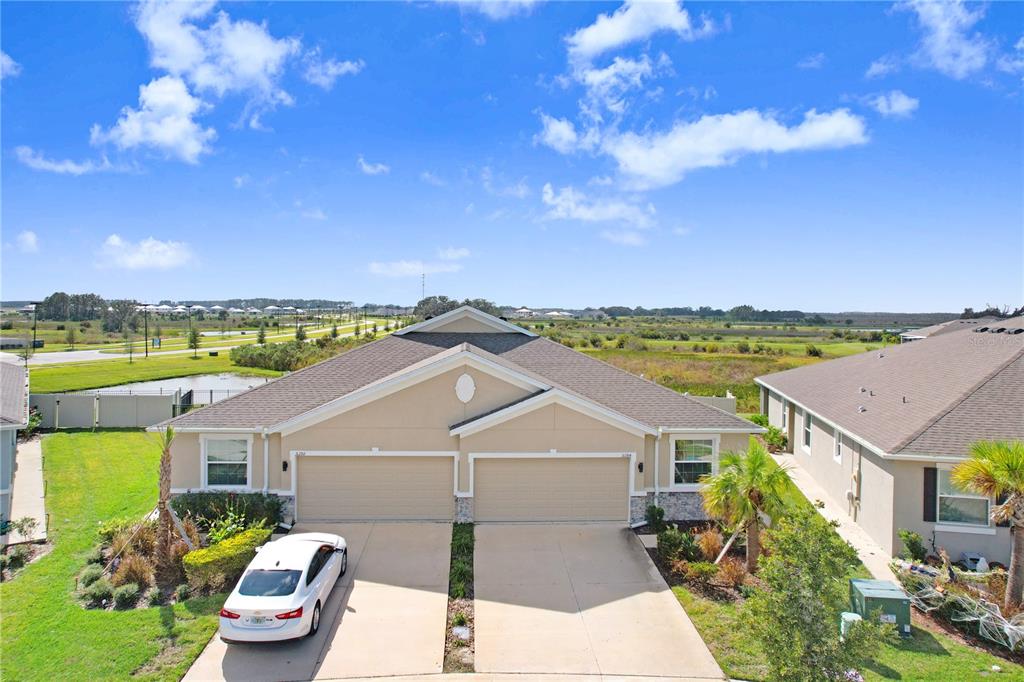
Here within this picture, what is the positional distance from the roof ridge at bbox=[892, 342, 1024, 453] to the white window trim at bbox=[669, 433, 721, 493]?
4.40 meters

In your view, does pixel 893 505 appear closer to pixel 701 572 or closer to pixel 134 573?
pixel 701 572

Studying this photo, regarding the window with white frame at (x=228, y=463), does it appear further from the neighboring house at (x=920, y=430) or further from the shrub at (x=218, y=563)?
the neighboring house at (x=920, y=430)

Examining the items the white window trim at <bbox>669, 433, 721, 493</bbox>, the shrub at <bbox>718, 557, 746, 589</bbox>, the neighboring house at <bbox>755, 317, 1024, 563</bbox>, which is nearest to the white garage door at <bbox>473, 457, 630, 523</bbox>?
the white window trim at <bbox>669, 433, 721, 493</bbox>

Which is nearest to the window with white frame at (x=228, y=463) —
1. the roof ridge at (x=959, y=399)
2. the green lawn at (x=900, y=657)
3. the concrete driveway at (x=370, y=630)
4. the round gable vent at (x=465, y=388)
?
the concrete driveway at (x=370, y=630)

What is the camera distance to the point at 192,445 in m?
16.0

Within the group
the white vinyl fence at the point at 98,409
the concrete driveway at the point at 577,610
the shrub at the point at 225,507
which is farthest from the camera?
the white vinyl fence at the point at 98,409

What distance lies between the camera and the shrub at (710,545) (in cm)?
1389

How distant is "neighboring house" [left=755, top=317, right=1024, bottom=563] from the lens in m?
13.6

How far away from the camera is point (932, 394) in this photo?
16375 millimetres

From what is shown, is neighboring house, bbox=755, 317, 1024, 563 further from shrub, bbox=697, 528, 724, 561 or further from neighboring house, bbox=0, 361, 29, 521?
neighboring house, bbox=0, 361, 29, 521

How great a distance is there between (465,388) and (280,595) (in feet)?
24.2

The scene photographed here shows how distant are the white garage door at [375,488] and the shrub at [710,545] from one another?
6.44 meters

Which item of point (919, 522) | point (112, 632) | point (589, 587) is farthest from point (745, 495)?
point (112, 632)

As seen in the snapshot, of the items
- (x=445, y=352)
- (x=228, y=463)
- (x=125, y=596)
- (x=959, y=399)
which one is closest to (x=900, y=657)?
(x=959, y=399)
